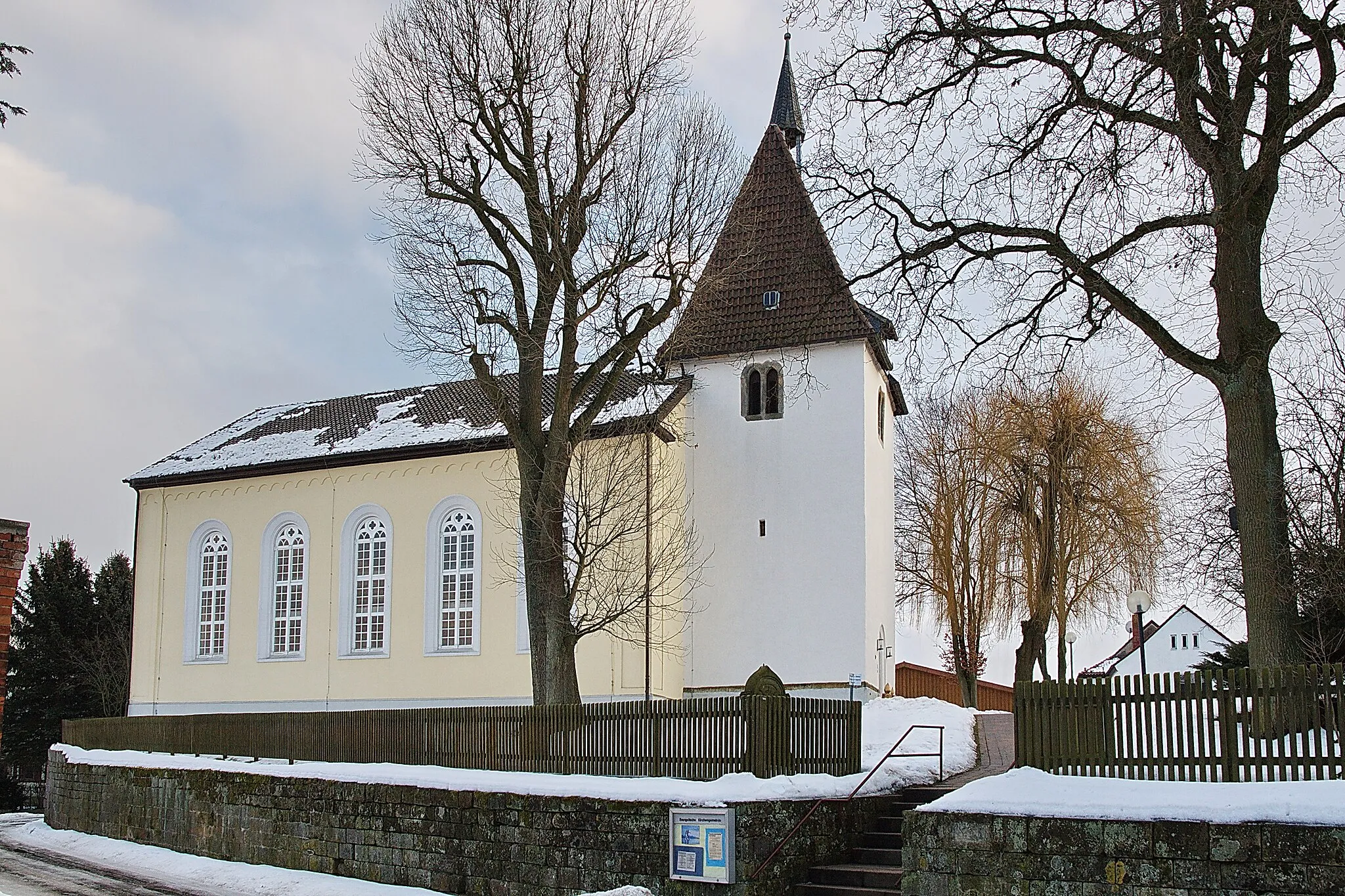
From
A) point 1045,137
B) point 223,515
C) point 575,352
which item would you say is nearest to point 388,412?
point 223,515

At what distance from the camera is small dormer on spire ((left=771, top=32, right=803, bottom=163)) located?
34469 mm

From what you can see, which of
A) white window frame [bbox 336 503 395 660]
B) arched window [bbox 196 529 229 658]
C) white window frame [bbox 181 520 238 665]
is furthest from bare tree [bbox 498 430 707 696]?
arched window [bbox 196 529 229 658]

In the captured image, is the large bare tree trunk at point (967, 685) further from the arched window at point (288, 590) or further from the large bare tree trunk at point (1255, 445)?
the large bare tree trunk at point (1255, 445)

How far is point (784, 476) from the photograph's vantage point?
29156 mm

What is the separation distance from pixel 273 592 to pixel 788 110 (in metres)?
19.4

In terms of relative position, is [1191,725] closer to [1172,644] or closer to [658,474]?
[658,474]

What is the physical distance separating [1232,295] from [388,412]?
25.9 metres

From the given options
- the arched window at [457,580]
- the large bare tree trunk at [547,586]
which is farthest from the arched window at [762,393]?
the large bare tree trunk at [547,586]

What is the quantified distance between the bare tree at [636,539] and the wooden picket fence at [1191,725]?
1130 centimetres

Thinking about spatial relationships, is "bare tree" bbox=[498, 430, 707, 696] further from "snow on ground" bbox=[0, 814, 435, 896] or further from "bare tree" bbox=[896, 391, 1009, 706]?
"bare tree" bbox=[896, 391, 1009, 706]

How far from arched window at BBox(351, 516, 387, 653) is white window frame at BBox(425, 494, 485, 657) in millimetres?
1501

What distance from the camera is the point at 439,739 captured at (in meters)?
17.9

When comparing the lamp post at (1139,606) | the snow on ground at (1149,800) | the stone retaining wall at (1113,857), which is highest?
the lamp post at (1139,606)

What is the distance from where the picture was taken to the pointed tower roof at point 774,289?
28.8 meters
